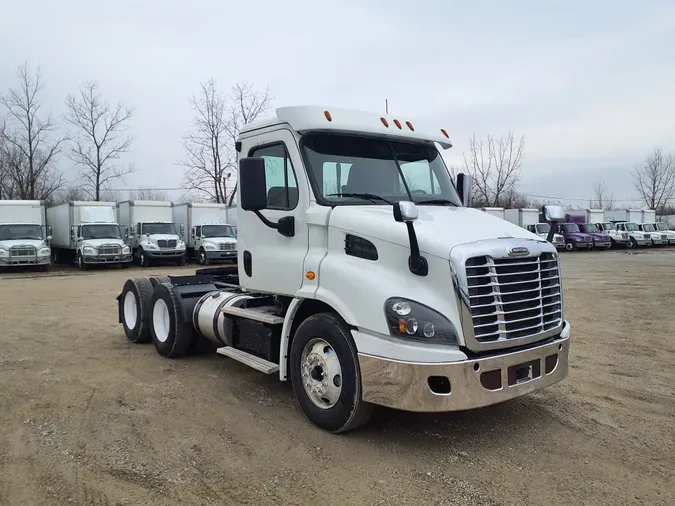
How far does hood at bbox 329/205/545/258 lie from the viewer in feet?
13.6

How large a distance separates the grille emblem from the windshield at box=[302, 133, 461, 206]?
1.16m

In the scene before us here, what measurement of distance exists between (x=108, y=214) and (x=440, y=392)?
2454cm

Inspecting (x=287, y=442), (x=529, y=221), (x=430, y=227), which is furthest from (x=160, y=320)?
(x=529, y=221)

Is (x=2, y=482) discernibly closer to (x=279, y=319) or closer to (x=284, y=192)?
(x=279, y=319)

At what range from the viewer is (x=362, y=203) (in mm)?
4852

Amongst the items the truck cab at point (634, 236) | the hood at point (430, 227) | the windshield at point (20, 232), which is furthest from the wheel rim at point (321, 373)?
the truck cab at point (634, 236)

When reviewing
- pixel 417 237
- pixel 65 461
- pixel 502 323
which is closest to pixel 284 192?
pixel 417 237

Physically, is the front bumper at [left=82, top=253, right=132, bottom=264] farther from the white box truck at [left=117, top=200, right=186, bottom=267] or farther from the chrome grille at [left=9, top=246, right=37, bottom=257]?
the chrome grille at [left=9, top=246, right=37, bottom=257]

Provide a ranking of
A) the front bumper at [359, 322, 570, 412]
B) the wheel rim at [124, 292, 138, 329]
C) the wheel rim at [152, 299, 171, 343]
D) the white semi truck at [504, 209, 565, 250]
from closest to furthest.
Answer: the front bumper at [359, 322, 570, 412] → the wheel rim at [152, 299, 171, 343] → the wheel rim at [124, 292, 138, 329] → the white semi truck at [504, 209, 565, 250]

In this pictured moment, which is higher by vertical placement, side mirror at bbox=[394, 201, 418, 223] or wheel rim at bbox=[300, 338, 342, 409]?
side mirror at bbox=[394, 201, 418, 223]

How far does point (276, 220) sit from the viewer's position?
17.1 ft

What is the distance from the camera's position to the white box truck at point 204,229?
2612 centimetres

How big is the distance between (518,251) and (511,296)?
1.16ft

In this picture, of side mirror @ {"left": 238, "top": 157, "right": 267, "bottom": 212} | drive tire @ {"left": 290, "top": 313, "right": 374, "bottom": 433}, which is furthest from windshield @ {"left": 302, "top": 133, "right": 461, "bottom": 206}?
drive tire @ {"left": 290, "top": 313, "right": 374, "bottom": 433}
